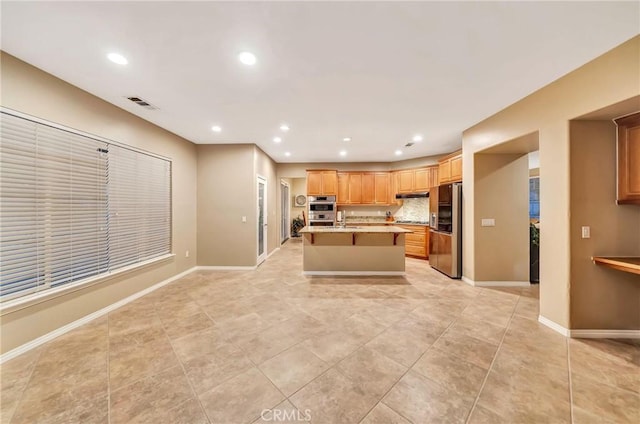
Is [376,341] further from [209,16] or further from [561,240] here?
[209,16]

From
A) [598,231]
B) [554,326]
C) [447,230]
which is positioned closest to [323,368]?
[554,326]

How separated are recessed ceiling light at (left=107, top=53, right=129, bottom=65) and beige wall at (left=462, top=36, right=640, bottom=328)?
15.1 ft

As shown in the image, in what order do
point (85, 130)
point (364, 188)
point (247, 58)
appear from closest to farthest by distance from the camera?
point (247, 58)
point (85, 130)
point (364, 188)

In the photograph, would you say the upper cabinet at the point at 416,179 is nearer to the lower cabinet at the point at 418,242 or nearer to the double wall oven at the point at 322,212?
the lower cabinet at the point at 418,242

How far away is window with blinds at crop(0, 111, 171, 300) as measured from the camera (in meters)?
2.19

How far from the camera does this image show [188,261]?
4.86 meters

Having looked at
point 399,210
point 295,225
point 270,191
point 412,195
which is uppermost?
point 270,191

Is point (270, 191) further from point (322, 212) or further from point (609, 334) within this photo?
point (609, 334)

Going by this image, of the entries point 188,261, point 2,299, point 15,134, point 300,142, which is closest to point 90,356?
point 2,299

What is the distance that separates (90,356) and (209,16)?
10.6 feet

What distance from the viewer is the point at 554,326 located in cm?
259

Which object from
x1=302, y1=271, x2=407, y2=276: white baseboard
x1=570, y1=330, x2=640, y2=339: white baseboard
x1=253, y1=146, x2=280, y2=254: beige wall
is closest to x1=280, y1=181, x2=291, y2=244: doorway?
x1=253, y1=146, x2=280, y2=254: beige wall

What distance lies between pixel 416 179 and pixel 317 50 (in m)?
5.33

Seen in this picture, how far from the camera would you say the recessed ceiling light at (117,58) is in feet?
6.98
